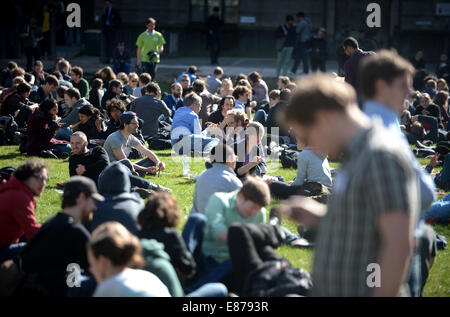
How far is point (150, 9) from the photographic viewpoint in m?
27.0

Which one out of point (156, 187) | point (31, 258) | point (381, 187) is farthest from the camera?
point (156, 187)

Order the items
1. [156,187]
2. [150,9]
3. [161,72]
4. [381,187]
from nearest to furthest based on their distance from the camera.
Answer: [381,187]
[156,187]
[161,72]
[150,9]

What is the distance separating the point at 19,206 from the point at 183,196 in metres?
3.59

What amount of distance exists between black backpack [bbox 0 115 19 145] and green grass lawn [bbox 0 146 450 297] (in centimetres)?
34

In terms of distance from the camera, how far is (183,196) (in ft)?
30.6

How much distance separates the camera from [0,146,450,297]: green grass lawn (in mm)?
6655

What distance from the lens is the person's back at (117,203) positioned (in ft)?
19.8

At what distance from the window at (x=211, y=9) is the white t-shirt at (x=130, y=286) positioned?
23.9 meters

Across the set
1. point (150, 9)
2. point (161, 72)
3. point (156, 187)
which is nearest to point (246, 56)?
point (150, 9)

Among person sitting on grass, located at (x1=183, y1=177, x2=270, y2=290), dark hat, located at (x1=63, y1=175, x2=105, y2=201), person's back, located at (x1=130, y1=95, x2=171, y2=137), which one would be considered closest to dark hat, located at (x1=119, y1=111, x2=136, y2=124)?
person's back, located at (x1=130, y1=95, x2=171, y2=137)

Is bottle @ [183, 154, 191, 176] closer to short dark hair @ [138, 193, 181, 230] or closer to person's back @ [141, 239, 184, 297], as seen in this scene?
short dark hair @ [138, 193, 181, 230]
